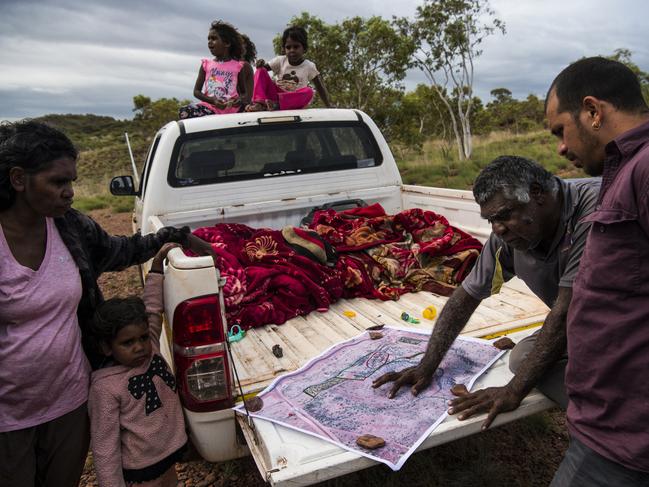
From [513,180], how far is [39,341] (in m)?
1.81

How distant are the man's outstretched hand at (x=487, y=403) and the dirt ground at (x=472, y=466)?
84cm

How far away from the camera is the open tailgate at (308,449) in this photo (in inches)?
62.7

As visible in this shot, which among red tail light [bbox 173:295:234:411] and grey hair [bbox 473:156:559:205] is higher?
grey hair [bbox 473:156:559:205]

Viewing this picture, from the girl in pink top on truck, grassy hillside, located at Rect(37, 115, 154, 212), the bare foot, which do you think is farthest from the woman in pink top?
the girl in pink top on truck

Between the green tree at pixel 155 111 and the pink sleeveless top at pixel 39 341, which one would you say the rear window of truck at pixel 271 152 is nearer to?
the pink sleeveless top at pixel 39 341

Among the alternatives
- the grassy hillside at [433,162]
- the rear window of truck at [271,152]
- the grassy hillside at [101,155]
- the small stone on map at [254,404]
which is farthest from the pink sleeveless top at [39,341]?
the grassy hillside at [433,162]

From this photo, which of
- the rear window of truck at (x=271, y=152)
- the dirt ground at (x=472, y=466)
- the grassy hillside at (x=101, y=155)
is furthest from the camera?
the grassy hillside at (x=101, y=155)

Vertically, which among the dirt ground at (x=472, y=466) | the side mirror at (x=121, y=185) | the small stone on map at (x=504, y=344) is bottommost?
the dirt ground at (x=472, y=466)

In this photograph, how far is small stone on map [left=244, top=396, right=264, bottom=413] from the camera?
75.2 inches

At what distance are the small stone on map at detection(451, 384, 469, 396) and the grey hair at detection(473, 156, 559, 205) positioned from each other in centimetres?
75

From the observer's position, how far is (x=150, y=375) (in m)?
1.94

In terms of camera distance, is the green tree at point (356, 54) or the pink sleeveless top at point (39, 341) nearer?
the pink sleeveless top at point (39, 341)

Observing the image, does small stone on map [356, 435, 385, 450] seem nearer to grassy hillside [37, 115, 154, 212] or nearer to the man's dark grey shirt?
the man's dark grey shirt

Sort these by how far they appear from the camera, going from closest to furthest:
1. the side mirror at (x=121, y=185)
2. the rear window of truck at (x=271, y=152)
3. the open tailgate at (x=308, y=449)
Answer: the open tailgate at (x=308, y=449) < the rear window of truck at (x=271, y=152) < the side mirror at (x=121, y=185)
